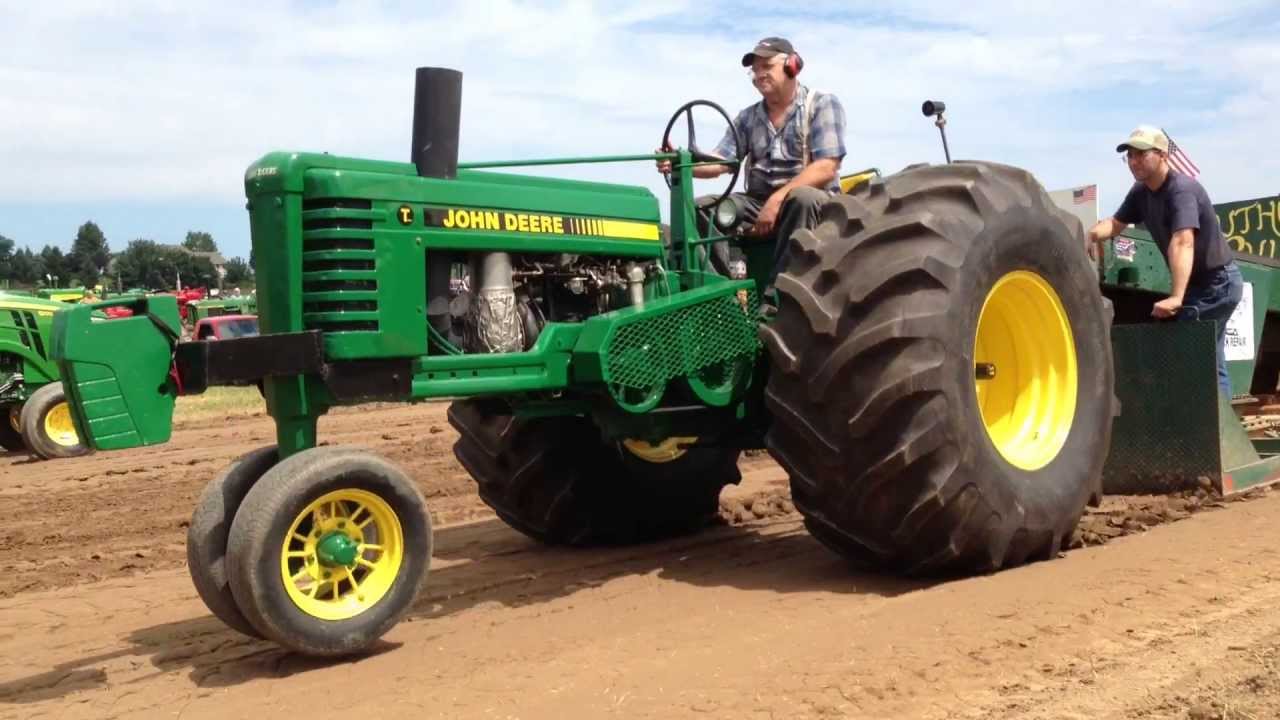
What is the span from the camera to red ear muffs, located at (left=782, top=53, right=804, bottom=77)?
20.7 ft

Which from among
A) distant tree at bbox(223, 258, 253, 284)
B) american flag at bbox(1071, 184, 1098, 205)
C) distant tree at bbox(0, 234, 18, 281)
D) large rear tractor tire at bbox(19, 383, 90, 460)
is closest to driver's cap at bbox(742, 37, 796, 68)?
american flag at bbox(1071, 184, 1098, 205)

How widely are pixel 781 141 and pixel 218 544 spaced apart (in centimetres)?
332

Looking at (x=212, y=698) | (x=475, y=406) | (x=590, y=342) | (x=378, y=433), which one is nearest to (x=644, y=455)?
(x=475, y=406)

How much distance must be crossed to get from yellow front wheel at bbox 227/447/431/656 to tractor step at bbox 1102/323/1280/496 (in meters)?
3.97

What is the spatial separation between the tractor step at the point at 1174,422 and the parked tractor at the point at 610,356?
0.92m

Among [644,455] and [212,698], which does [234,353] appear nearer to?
[212,698]

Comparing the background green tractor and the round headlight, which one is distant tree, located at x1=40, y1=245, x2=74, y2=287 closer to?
the background green tractor

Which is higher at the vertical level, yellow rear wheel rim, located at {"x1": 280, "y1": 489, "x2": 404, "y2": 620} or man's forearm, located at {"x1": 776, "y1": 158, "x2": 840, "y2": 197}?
man's forearm, located at {"x1": 776, "y1": 158, "x2": 840, "y2": 197}

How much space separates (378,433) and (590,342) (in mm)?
8443

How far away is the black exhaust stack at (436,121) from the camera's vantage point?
4828mm

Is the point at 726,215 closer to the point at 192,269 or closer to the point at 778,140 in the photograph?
the point at 778,140

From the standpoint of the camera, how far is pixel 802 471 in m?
5.10

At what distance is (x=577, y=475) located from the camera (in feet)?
21.2

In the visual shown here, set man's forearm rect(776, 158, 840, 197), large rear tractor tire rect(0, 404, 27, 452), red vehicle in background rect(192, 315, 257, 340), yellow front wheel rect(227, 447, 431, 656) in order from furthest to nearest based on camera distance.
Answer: red vehicle in background rect(192, 315, 257, 340) → large rear tractor tire rect(0, 404, 27, 452) → man's forearm rect(776, 158, 840, 197) → yellow front wheel rect(227, 447, 431, 656)
